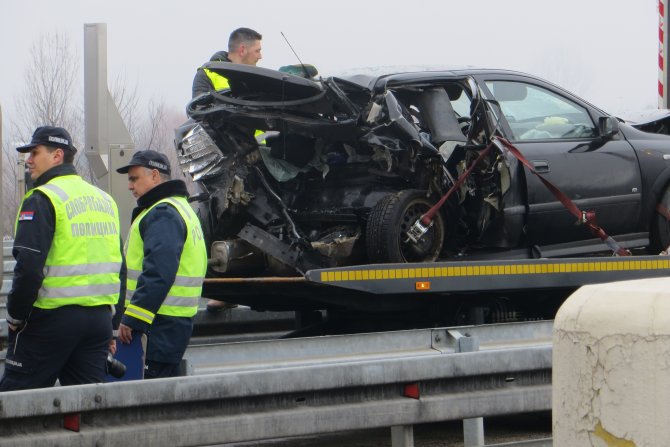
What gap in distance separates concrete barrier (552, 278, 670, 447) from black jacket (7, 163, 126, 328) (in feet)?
8.23

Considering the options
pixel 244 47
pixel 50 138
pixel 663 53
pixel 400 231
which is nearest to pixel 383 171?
pixel 400 231

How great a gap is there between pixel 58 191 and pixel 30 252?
328mm

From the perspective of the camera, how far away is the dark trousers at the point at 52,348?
5164mm

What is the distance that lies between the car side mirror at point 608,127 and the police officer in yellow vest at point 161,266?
11.3 feet

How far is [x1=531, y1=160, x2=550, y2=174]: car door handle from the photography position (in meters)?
7.83

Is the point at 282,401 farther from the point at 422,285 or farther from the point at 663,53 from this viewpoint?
Result: the point at 663,53

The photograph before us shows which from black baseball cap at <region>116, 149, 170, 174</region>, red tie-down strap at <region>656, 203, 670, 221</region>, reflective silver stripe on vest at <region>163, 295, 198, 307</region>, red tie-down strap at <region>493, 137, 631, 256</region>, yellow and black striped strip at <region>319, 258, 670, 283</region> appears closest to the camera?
Result: reflective silver stripe on vest at <region>163, 295, 198, 307</region>

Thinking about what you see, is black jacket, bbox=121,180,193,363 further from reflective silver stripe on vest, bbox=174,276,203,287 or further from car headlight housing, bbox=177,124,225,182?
car headlight housing, bbox=177,124,225,182

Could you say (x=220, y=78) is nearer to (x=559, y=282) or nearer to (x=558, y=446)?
(x=559, y=282)

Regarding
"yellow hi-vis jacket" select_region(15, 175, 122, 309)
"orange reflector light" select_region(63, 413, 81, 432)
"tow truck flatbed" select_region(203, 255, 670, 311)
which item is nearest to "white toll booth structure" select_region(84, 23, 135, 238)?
"tow truck flatbed" select_region(203, 255, 670, 311)

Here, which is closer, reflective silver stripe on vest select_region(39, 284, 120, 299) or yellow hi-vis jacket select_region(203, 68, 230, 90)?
reflective silver stripe on vest select_region(39, 284, 120, 299)

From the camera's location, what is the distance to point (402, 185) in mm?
7773

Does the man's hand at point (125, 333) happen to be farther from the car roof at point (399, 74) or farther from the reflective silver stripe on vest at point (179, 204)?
the car roof at point (399, 74)

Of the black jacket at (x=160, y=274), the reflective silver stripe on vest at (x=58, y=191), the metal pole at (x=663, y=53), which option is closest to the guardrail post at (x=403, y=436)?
the black jacket at (x=160, y=274)
